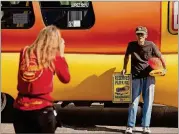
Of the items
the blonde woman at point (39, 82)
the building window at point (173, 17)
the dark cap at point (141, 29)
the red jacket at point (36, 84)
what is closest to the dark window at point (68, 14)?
the dark cap at point (141, 29)

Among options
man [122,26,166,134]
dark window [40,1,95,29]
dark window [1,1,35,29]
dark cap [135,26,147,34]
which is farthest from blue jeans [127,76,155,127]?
dark window [1,1,35,29]

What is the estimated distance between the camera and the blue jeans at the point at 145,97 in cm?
500

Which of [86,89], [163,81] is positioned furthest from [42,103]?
[163,81]

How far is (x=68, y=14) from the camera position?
505 centimetres

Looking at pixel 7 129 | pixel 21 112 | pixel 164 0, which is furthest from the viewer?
pixel 7 129

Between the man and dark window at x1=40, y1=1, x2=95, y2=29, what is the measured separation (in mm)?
603

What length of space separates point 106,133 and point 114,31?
127 cm

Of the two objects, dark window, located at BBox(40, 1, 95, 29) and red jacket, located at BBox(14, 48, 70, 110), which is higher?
dark window, located at BBox(40, 1, 95, 29)

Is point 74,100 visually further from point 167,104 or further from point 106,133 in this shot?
point 167,104

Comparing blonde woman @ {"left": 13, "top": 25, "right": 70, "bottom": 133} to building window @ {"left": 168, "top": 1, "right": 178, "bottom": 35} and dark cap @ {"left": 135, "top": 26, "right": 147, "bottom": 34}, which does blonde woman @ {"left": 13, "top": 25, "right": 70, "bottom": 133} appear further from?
building window @ {"left": 168, "top": 1, "right": 178, "bottom": 35}

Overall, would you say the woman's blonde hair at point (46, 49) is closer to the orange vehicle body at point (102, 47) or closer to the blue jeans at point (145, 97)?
the orange vehicle body at point (102, 47)

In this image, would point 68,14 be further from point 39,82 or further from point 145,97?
point 39,82

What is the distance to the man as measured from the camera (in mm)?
4941

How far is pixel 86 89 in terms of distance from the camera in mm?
5078
